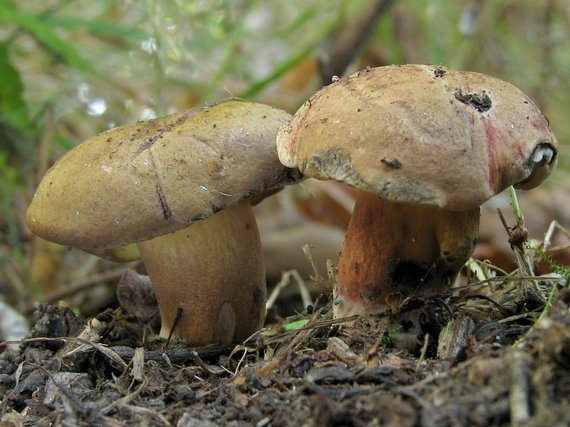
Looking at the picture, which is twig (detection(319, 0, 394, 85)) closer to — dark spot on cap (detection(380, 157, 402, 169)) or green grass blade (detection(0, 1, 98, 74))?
green grass blade (detection(0, 1, 98, 74))

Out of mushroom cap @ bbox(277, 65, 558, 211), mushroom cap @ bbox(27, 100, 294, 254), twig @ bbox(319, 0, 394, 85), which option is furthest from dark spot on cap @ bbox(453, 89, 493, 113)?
twig @ bbox(319, 0, 394, 85)

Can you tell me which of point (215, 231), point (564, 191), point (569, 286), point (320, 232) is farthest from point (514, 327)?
point (564, 191)

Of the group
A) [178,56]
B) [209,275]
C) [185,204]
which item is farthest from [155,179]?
[178,56]

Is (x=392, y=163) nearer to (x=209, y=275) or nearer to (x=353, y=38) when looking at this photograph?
(x=209, y=275)

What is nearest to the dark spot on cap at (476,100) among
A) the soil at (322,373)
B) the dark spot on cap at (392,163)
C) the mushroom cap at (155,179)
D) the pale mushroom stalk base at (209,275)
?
the dark spot on cap at (392,163)

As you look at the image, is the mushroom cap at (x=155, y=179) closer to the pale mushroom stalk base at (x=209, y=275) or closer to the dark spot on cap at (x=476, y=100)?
the pale mushroom stalk base at (x=209, y=275)
